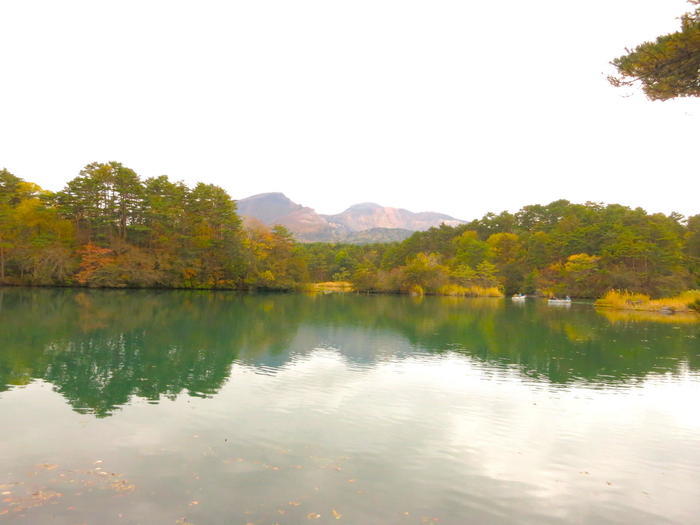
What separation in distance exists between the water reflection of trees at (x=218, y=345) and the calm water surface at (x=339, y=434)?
0.13 metres

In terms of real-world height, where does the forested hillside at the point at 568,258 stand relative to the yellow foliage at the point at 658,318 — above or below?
above

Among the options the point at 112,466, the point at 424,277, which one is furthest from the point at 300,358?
the point at 424,277

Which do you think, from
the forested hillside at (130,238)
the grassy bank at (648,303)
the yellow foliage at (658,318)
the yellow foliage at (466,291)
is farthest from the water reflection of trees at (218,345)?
the yellow foliage at (466,291)

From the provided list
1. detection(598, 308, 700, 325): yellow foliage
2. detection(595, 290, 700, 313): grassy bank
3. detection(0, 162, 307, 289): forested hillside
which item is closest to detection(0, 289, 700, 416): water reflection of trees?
detection(598, 308, 700, 325): yellow foliage

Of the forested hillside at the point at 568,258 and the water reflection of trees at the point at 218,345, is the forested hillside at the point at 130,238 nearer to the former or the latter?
the forested hillside at the point at 568,258

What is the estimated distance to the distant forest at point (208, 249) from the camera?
43.5 meters

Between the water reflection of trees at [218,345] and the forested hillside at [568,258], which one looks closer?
the water reflection of trees at [218,345]

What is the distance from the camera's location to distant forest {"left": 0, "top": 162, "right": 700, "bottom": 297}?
43.5 meters

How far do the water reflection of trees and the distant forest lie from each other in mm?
22343

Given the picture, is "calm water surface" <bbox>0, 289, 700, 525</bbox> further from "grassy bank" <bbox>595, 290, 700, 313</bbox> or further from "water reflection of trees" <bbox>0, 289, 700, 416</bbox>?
"grassy bank" <bbox>595, 290, 700, 313</bbox>

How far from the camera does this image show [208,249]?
49594 millimetres

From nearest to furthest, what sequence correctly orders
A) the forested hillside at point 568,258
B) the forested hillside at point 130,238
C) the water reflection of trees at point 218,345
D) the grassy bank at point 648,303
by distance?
the water reflection of trees at point 218,345
the grassy bank at point 648,303
the forested hillside at point 130,238
the forested hillside at point 568,258

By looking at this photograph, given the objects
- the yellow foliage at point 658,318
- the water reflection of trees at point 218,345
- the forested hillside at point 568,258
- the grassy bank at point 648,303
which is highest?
the forested hillside at point 568,258

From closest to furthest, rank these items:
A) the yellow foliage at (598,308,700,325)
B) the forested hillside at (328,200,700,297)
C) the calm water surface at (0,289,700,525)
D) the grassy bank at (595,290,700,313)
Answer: the calm water surface at (0,289,700,525) < the yellow foliage at (598,308,700,325) < the grassy bank at (595,290,700,313) < the forested hillside at (328,200,700,297)
